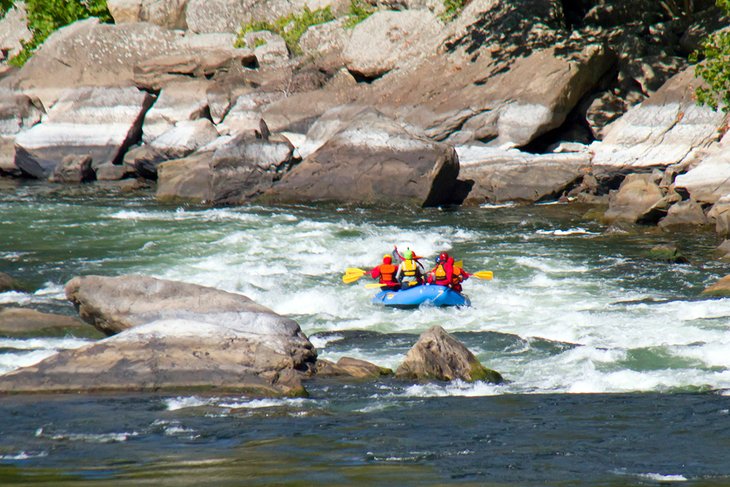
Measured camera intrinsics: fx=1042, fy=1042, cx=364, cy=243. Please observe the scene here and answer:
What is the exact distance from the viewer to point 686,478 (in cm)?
600

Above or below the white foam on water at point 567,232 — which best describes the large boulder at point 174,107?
above

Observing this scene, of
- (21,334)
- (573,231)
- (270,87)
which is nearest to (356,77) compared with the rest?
(270,87)

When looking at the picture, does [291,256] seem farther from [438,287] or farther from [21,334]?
[21,334]

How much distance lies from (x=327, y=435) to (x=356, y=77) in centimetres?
1912

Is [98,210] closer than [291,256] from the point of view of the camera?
No

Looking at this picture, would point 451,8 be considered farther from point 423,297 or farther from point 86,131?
point 423,297

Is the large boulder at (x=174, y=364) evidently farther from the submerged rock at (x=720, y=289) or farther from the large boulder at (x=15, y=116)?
the large boulder at (x=15, y=116)

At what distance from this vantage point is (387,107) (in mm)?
23203

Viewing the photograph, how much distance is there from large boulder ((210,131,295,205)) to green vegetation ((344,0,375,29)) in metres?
7.56

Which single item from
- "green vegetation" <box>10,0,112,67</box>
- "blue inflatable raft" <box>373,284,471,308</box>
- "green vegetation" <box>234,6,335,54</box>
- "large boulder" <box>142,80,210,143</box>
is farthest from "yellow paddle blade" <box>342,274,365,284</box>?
"green vegetation" <box>10,0,112,67</box>

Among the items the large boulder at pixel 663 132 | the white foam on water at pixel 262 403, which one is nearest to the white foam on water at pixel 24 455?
the white foam on water at pixel 262 403

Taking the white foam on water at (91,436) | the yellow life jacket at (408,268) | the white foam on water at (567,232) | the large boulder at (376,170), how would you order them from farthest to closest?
the large boulder at (376,170) < the white foam on water at (567,232) < the yellow life jacket at (408,268) < the white foam on water at (91,436)

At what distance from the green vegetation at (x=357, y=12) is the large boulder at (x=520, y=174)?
26.9 feet

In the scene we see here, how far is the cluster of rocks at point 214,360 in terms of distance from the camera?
8305 mm
